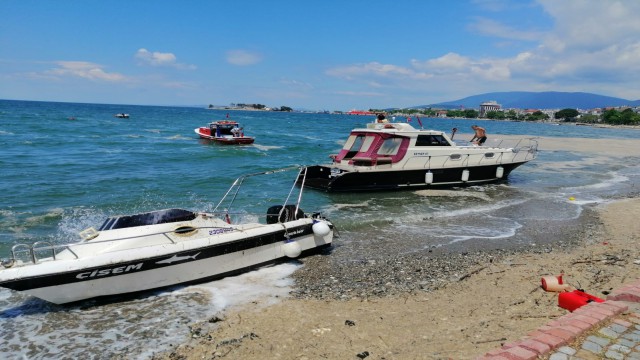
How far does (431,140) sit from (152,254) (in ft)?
49.2

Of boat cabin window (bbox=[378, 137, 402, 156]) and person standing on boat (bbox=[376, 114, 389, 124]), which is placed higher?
person standing on boat (bbox=[376, 114, 389, 124])

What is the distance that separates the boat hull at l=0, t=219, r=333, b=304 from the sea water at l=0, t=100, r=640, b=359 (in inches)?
10.1

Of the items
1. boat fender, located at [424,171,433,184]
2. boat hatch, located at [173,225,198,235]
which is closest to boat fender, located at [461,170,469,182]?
boat fender, located at [424,171,433,184]

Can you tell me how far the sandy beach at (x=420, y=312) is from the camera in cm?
590

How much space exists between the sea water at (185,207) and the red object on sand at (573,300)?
451 cm

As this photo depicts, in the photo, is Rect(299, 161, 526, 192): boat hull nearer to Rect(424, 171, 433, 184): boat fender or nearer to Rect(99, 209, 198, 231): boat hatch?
Rect(424, 171, 433, 184): boat fender

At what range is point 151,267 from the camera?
7.96 metres

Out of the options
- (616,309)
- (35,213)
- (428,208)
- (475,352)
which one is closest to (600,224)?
(428,208)

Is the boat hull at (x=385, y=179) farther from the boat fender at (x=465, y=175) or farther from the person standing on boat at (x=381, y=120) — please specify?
the person standing on boat at (x=381, y=120)

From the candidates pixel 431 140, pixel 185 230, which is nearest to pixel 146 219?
pixel 185 230

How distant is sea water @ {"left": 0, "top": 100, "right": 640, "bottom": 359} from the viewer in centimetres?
691

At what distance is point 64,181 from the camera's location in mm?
19875

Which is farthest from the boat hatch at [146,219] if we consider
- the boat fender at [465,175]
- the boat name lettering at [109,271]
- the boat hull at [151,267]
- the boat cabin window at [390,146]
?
the boat fender at [465,175]

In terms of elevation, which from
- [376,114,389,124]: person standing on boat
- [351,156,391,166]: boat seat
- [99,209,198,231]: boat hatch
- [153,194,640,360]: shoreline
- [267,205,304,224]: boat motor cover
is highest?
[376,114,389,124]: person standing on boat
